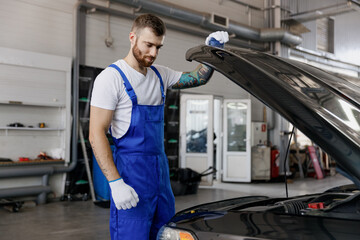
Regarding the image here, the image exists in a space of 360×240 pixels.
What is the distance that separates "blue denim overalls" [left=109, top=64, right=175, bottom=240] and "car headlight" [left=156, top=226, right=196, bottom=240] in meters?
0.43

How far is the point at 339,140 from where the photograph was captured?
37.7 inches

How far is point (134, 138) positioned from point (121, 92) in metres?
0.22

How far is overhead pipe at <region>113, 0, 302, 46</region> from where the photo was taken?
7207 mm

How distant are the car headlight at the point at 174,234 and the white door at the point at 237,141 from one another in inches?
317

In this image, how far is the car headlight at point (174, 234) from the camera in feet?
4.00

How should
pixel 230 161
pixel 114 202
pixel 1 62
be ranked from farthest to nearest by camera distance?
1. pixel 230 161
2. pixel 1 62
3. pixel 114 202

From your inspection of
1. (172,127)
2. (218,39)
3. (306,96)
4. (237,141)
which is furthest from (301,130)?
(237,141)

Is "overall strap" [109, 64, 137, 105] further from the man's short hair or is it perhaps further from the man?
the man's short hair

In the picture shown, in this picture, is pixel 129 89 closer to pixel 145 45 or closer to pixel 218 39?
pixel 145 45

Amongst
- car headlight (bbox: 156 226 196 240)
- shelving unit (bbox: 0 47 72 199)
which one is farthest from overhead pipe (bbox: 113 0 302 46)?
car headlight (bbox: 156 226 196 240)

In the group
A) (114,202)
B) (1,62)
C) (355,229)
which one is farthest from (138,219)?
(1,62)

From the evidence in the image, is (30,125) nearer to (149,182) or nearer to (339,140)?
(149,182)

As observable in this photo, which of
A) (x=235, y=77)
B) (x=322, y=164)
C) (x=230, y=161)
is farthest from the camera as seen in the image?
(x=322, y=164)

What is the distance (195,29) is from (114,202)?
7.59 m
